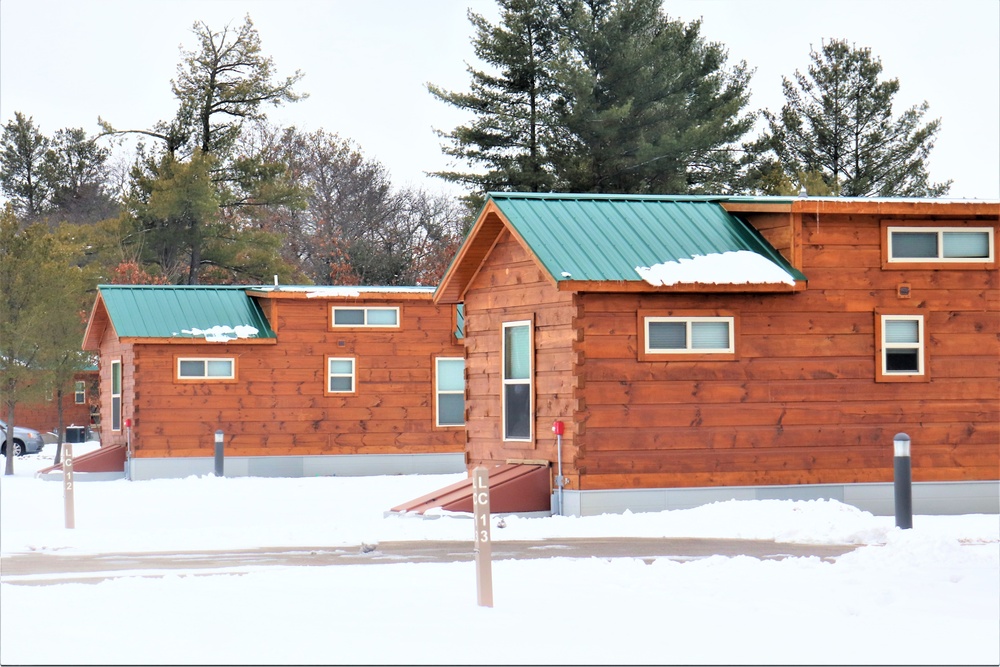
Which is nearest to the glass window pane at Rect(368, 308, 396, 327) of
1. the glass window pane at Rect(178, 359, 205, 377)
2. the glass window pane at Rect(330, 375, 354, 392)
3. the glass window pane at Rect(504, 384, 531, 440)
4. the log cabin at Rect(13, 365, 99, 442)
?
the glass window pane at Rect(330, 375, 354, 392)

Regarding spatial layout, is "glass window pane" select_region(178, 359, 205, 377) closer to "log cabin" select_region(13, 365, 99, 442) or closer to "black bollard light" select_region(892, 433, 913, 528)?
"black bollard light" select_region(892, 433, 913, 528)

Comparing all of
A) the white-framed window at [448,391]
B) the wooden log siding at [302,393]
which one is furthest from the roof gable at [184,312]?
the white-framed window at [448,391]

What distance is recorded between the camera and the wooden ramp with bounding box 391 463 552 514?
695 inches

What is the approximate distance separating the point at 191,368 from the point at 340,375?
121 inches

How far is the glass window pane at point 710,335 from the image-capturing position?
18.0m

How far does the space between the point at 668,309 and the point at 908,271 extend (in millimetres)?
3367

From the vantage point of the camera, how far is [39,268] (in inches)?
1309

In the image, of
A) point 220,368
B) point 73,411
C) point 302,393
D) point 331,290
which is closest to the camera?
point 220,368

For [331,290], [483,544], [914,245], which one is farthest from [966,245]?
[331,290]

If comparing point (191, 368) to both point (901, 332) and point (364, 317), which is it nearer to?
point (364, 317)

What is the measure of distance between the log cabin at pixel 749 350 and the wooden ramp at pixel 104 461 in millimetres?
12740

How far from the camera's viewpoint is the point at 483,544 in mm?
9594

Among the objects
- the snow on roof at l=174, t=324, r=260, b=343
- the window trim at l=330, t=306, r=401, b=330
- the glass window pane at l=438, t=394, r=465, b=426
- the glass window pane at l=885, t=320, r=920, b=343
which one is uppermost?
the window trim at l=330, t=306, r=401, b=330

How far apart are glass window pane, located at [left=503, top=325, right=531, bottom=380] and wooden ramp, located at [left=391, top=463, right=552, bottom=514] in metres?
1.38
